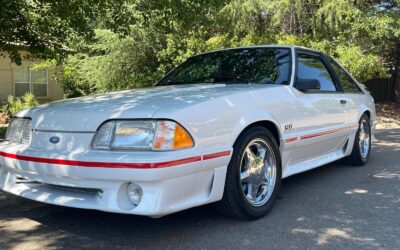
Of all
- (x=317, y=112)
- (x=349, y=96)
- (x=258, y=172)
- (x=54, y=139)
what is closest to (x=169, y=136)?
(x=54, y=139)

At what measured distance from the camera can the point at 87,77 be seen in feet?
48.8

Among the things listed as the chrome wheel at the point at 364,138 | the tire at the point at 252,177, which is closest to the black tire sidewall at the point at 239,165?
the tire at the point at 252,177

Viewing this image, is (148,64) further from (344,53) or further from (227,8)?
(344,53)

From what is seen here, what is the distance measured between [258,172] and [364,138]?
312 centimetres

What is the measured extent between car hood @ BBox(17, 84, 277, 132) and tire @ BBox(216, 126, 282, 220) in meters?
0.47

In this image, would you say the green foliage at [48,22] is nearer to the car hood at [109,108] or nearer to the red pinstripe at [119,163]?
the car hood at [109,108]

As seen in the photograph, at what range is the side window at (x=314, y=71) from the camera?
5.33 metres

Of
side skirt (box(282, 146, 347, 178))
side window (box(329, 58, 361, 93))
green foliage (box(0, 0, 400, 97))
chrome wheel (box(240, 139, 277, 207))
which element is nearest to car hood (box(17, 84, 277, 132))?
chrome wheel (box(240, 139, 277, 207))

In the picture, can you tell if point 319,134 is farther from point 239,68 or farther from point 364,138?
point 364,138

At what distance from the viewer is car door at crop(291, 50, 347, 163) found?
4918 mm

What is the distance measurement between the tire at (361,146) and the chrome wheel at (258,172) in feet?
8.05

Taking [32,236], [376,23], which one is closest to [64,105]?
[32,236]

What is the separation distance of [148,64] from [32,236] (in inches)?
446

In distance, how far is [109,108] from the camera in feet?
12.3
